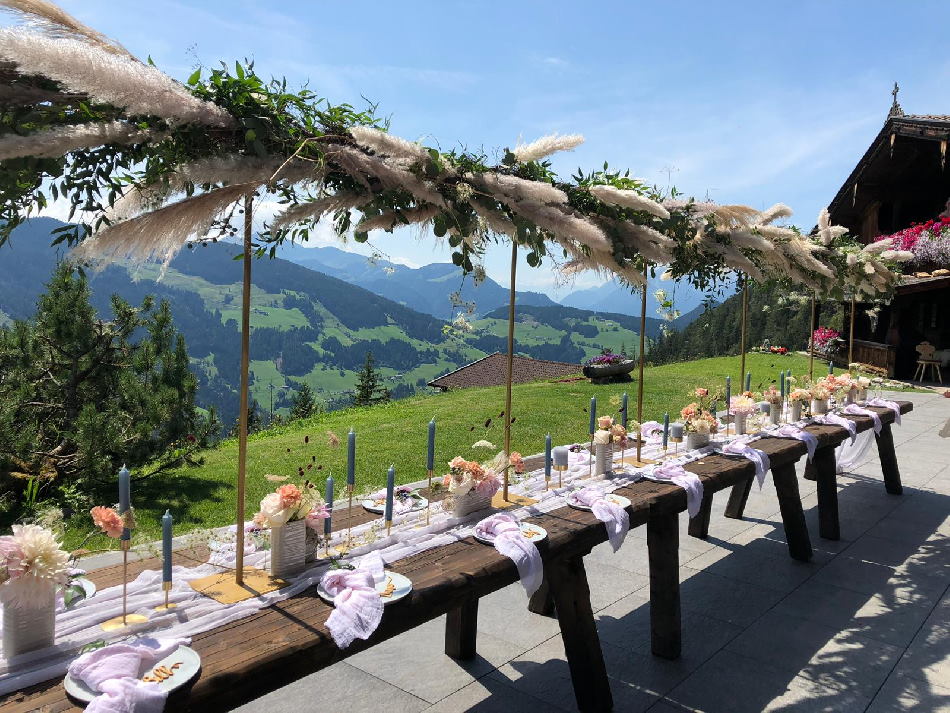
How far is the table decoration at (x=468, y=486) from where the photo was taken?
3.33 m

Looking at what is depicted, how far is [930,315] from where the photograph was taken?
62.1 ft

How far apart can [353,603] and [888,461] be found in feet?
23.7

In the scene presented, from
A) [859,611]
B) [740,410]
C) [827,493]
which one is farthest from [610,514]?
[827,493]

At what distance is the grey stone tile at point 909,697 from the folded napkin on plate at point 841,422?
2871 millimetres

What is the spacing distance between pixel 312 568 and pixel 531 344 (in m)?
169

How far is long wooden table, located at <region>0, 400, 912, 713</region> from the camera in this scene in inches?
77.8

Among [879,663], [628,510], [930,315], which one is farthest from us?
[930,315]

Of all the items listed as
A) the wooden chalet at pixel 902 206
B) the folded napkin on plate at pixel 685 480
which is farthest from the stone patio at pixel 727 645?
the wooden chalet at pixel 902 206

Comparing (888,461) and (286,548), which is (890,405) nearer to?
(888,461)

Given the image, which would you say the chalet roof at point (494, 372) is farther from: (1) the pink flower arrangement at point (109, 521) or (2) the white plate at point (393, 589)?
(1) the pink flower arrangement at point (109, 521)

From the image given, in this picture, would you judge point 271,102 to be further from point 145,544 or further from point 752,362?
point 752,362

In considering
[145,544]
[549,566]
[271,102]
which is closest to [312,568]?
[145,544]

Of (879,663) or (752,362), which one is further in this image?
(752,362)

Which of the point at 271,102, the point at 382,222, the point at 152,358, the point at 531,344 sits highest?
the point at 271,102
